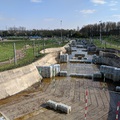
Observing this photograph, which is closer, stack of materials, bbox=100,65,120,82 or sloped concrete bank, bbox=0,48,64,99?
sloped concrete bank, bbox=0,48,64,99

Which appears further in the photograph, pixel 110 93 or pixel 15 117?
pixel 110 93

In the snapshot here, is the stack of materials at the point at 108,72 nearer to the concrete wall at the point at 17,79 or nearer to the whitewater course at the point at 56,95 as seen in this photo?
the whitewater course at the point at 56,95

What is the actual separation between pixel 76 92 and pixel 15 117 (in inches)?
216

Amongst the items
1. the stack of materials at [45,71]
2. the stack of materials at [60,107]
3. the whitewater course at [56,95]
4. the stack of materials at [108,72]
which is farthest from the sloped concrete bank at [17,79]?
Answer: the stack of materials at [108,72]

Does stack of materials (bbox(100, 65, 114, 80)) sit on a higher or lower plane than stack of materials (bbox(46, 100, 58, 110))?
higher

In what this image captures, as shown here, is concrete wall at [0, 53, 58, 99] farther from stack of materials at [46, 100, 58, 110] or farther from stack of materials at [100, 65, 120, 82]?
stack of materials at [100, 65, 120, 82]

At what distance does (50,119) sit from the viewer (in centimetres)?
927

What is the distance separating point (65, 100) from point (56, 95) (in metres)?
1.15

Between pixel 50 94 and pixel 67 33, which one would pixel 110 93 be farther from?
pixel 67 33

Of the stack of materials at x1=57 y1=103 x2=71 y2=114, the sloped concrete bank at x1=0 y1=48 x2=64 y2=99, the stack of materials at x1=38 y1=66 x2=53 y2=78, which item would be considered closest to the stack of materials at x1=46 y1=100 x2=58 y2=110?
the stack of materials at x1=57 y1=103 x2=71 y2=114

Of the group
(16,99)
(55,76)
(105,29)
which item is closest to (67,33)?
(105,29)

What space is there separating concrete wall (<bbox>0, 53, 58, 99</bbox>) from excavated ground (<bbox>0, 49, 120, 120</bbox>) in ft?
1.76

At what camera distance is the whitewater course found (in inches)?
386

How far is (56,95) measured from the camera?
12742 mm
